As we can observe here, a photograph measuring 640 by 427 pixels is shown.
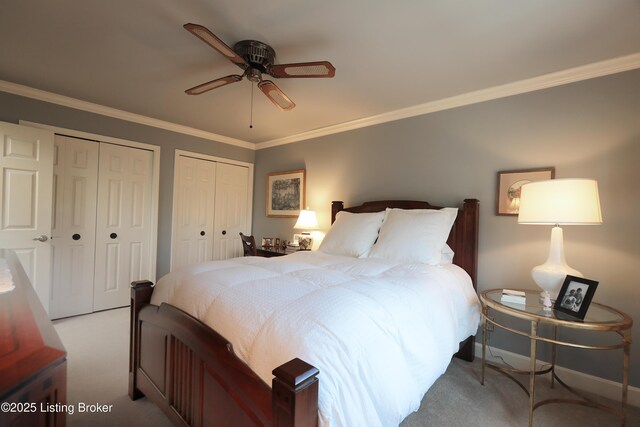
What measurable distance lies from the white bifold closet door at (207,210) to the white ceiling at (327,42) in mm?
1331

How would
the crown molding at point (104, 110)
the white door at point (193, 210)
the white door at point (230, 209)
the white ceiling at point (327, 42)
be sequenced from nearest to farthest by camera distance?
the white ceiling at point (327, 42)
the crown molding at point (104, 110)
the white door at point (193, 210)
the white door at point (230, 209)

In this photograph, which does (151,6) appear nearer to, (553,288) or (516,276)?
(553,288)

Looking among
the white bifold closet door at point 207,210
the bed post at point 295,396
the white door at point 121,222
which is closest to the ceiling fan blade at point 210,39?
the bed post at point 295,396

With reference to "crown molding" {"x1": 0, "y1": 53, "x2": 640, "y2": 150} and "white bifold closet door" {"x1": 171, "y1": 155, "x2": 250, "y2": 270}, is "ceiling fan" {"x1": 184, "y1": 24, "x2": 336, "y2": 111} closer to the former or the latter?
"crown molding" {"x1": 0, "y1": 53, "x2": 640, "y2": 150}

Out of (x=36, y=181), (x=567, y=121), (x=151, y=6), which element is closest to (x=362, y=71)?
(x=151, y=6)

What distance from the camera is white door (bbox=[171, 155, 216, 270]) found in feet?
12.7

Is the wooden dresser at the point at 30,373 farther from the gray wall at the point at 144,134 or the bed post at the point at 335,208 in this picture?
the gray wall at the point at 144,134

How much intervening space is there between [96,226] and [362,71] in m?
3.27

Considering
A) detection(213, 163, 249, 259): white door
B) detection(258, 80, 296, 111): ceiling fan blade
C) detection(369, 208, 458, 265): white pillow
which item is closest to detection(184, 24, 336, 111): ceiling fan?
detection(258, 80, 296, 111): ceiling fan blade

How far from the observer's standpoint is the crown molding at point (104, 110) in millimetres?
2750

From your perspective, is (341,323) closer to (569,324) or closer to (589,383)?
(569,324)

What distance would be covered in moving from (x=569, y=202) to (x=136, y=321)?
8.98 feet

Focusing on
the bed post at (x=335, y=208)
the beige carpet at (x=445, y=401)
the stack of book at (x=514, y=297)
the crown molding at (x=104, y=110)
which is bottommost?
the beige carpet at (x=445, y=401)

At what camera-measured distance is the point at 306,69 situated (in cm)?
175
